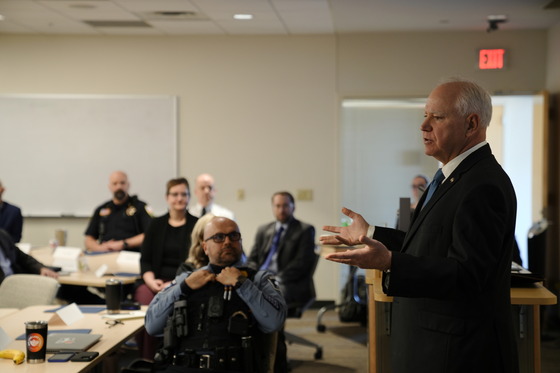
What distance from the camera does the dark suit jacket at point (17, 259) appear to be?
5664 mm

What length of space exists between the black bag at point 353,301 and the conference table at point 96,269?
2030 millimetres

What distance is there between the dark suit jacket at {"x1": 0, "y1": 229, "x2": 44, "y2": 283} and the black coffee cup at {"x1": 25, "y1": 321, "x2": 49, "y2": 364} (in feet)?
9.22

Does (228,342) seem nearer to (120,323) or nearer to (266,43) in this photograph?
(120,323)

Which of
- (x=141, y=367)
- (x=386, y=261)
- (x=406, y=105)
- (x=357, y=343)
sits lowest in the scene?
(x=357, y=343)

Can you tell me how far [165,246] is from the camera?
18.9 feet

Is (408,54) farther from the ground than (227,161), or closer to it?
farther from the ground

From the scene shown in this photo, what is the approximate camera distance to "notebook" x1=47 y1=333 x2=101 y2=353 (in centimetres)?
319

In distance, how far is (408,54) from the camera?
26.7ft

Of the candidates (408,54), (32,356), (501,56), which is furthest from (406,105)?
(32,356)

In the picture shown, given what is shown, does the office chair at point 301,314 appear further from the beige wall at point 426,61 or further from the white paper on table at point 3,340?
the white paper on table at point 3,340

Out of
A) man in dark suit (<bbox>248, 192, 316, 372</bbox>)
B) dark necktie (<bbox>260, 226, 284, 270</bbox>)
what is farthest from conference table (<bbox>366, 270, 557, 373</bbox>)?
dark necktie (<bbox>260, 226, 284, 270</bbox>)

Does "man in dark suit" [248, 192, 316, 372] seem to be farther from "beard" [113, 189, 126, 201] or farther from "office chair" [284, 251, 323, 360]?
"beard" [113, 189, 126, 201]

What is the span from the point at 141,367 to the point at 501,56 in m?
5.07

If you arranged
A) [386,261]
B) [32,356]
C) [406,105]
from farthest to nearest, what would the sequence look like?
[406,105]
[32,356]
[386,261]
